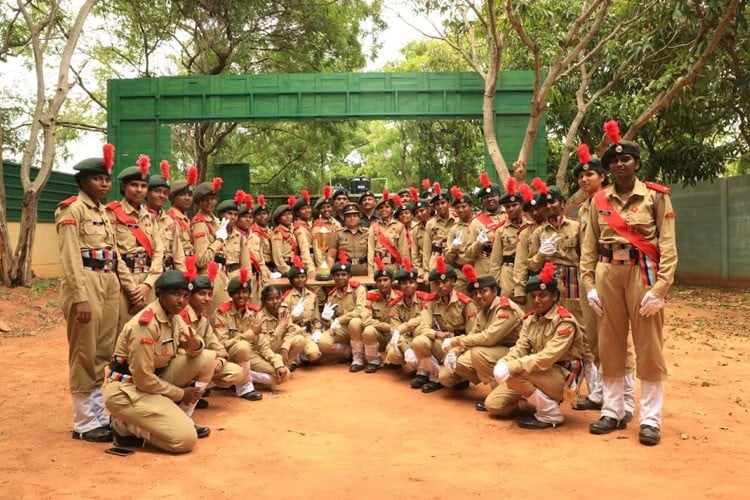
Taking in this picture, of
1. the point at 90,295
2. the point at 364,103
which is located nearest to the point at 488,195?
the point at 90,295

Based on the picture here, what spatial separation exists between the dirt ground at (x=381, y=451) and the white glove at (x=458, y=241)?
164 cm

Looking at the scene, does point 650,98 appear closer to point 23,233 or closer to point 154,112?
point 154,112

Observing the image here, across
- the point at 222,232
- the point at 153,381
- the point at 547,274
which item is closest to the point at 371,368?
the point at 222,232

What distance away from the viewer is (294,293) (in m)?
7.69

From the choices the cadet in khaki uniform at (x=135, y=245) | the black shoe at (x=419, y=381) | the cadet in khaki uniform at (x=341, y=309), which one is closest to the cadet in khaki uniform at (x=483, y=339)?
the black shoe at (x=419, y=381)

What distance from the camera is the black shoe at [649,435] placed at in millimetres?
4586

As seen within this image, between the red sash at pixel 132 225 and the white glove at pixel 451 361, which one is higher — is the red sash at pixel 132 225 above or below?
above

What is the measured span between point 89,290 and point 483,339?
3218 millimetres

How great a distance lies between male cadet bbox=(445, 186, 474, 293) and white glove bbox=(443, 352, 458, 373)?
57.8 inches

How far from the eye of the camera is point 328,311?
25.4 feet

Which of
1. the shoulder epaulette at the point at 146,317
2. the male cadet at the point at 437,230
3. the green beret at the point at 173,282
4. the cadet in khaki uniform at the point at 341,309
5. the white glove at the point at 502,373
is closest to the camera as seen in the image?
the shoulder epaulette at the point at 146,317

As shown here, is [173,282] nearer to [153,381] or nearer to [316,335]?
[153,381]

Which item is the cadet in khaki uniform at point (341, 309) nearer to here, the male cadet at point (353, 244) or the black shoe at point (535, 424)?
the male cadet at point (353, 244)

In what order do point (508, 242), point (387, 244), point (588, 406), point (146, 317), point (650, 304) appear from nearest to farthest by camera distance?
point (650, 304), point (146, 317), point (588, 406), point (508, 242), point (387, 244)
